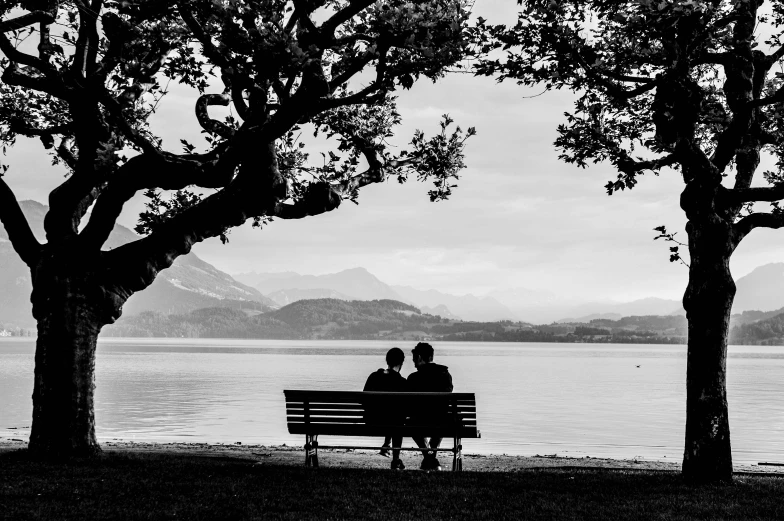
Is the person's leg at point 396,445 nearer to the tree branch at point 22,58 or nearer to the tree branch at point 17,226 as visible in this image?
the tree branch at point 17,226

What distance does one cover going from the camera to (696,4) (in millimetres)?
9242

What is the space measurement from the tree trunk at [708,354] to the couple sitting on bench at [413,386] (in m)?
Result: 3.60

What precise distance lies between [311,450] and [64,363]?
416cm

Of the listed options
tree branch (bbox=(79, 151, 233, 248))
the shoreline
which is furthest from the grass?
tree branch (bbox=(79, 151, 233, 248))

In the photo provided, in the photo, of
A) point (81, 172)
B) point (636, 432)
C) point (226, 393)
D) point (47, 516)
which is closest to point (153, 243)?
point (81, 172)

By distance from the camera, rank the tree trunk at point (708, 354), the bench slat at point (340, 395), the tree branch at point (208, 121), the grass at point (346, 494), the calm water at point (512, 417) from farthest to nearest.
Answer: the calm water at point (512, 417)
the tree branch at point (208, 121)
the bench slat at point (340, 395)
the tree trunk at point (708, 354)
the grass at point (346, 494)

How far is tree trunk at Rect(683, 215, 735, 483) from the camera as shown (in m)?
11.6

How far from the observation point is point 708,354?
38.7ft

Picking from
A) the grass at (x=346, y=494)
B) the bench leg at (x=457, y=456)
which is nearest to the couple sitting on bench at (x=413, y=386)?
the bench leg at (x=457, y=456)

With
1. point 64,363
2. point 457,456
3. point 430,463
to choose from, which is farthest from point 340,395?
point 64,363

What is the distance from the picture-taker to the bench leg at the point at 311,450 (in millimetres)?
12719

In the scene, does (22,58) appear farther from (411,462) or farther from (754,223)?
(754,223)

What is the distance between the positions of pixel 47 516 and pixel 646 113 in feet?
39.7

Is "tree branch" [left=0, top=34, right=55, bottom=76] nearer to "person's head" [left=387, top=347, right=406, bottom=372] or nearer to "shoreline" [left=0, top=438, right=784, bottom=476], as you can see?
"shoreline" [left=0, top=438, right=784, bottom=476]
